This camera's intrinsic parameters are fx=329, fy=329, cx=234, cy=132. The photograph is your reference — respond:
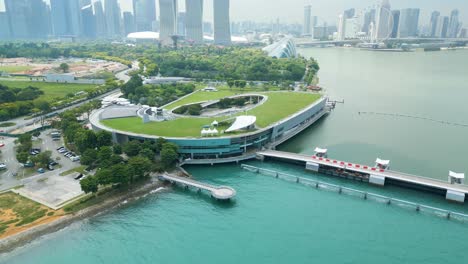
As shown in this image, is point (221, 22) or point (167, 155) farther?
point (221, 22)

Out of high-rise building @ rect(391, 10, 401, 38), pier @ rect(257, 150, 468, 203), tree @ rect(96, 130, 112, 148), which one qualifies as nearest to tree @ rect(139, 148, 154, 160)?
tree @ rect(96, 130, 112, 148)

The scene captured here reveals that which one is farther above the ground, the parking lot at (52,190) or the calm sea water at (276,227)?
the parking lot at (52,190)

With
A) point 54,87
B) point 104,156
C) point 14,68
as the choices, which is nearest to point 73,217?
point 104,156

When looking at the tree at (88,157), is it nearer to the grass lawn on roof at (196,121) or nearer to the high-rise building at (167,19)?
the grass lawn on roof at (196,121)

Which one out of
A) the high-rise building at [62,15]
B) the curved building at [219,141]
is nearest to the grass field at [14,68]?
the curved building at [219,141]

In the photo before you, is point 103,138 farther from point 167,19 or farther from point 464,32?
point 464,32

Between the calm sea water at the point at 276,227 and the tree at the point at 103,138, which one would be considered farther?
the tree at the point at 103,138

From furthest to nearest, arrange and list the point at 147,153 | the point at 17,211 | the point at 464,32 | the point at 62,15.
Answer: the point at 62,15 → the point at 464,32 → the point at 147,153 → the point at 17,211
